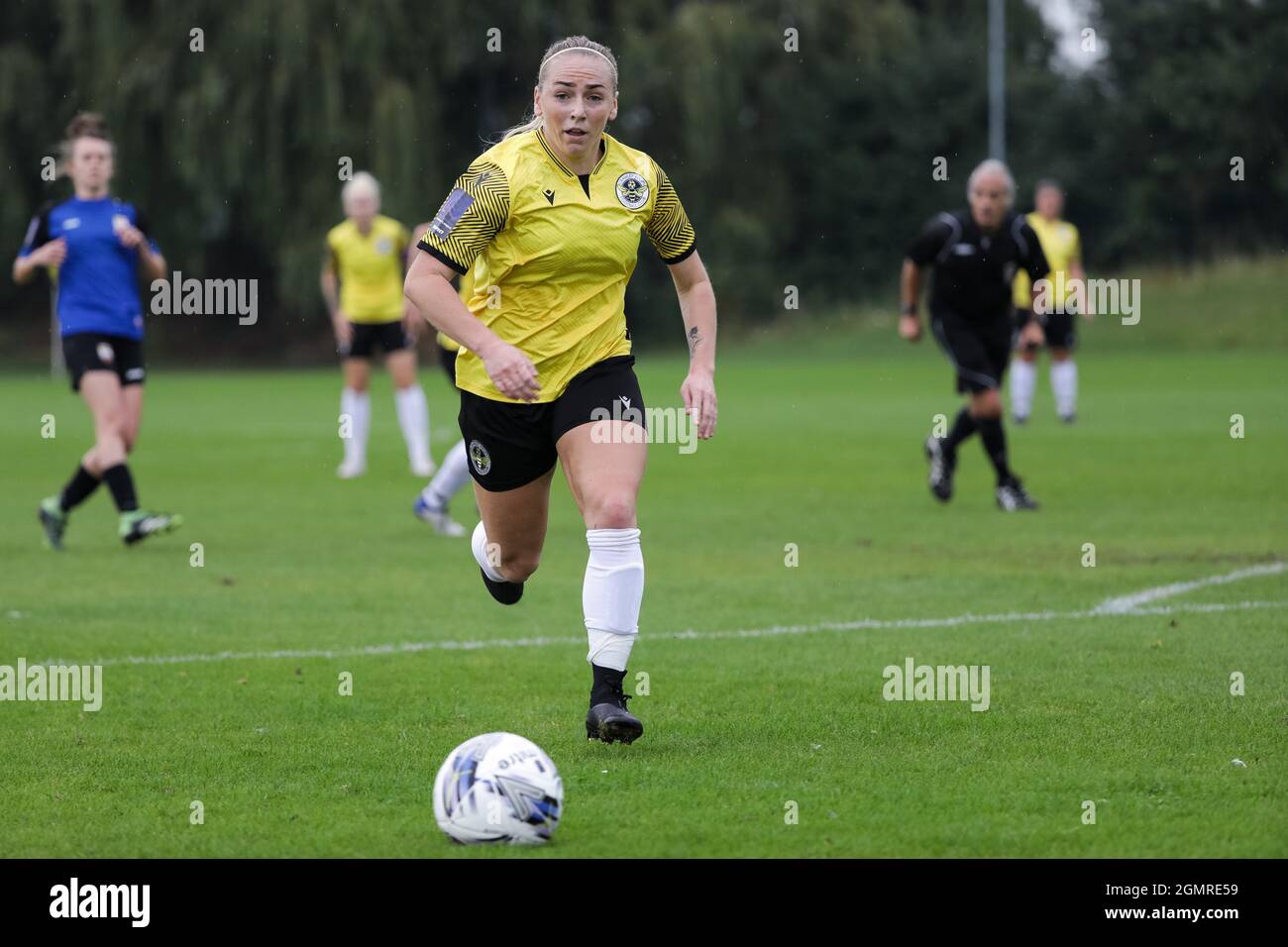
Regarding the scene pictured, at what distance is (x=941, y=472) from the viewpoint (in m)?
13.7

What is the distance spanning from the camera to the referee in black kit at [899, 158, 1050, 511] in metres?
12.9

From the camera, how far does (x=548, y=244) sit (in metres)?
6.20

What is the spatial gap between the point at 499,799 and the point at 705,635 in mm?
3587

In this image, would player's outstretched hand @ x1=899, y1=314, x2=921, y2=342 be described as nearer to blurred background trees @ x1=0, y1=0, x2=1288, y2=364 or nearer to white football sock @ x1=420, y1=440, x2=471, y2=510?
white football sock @ x1=420, y1=440, x2=471, y2=510

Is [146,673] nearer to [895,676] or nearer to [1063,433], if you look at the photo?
[895,676]

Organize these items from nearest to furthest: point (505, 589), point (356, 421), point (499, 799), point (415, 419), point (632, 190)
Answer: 1. point (499, 799)
2. point (632, 190)
3. point (505, 589)
4. point (415, 419)
5. point (356, 421)

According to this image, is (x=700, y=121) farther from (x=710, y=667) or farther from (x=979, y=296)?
(x=710, y=667)

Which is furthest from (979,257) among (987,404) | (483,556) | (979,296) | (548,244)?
(548,244)

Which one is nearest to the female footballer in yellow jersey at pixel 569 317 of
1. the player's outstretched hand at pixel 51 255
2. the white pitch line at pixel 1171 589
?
the white pitch line at pixel 1171 589

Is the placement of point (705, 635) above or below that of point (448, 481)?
below

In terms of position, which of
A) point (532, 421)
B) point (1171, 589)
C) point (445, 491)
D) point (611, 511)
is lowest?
point (1171, 589)

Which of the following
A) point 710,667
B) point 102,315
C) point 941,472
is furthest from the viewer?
point 941,472

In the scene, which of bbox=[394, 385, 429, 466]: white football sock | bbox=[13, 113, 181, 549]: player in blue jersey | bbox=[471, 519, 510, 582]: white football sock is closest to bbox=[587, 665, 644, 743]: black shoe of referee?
bbox=[471, 519, 510, 582]: white football sock

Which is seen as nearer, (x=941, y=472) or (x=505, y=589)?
(x=505, y=589)
